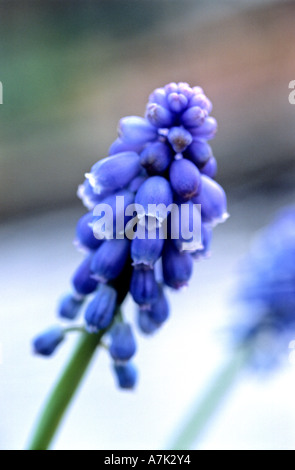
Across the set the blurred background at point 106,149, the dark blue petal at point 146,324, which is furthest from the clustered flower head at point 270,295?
the blurred background at point 106,149

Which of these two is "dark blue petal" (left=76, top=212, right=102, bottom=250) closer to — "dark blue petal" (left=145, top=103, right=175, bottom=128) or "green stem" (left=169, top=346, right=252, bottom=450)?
"dark blue petal" (left=145, top=103, right=175, bottom=128)

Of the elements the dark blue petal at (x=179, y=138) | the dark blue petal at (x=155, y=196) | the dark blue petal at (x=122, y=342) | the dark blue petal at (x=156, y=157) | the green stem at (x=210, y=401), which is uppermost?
the dark blue petal at (x=179, y=138)

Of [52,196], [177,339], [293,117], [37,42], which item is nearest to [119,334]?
[177,339]

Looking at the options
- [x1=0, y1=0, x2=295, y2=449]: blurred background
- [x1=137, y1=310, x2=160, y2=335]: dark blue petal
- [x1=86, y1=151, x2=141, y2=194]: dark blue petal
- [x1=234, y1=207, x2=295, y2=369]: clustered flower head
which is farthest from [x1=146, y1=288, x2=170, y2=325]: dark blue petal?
[x1=0, y1=0, x2=295, y2=449]: blurred background

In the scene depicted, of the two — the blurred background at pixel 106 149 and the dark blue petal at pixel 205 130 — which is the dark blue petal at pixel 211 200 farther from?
the blurred background at pixel 106 149

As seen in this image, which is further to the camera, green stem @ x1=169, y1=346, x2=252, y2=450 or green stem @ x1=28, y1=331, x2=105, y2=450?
green stem @ x1=169, y1=346, x2=252, y2=450

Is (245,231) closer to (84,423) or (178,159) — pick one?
(84,423)

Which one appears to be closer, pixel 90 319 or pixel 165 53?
pixel 90 319
